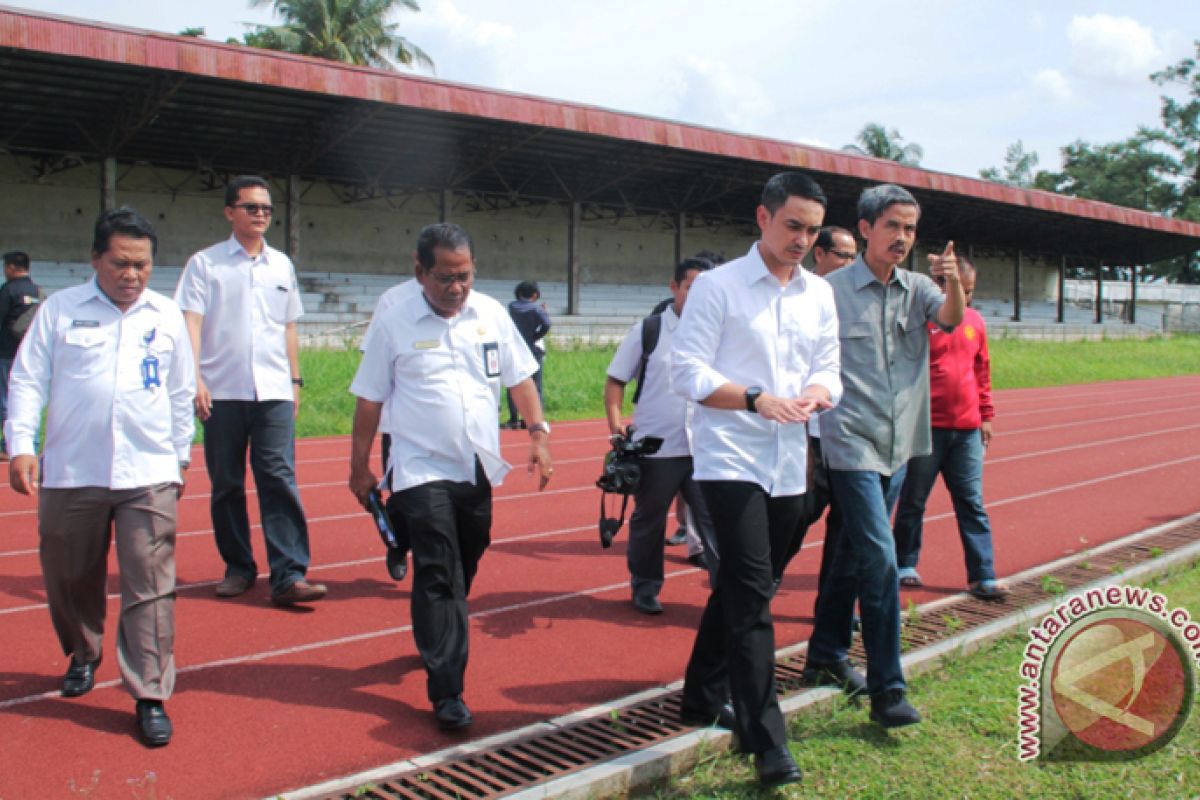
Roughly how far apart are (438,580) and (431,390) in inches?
27.5

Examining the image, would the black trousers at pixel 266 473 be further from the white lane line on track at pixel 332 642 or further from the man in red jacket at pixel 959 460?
the man in red jacket at pixel 959 460

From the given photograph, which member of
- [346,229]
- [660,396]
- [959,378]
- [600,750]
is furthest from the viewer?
[346,229]

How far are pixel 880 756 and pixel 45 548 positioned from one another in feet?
10.0

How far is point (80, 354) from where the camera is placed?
3846 millimetres

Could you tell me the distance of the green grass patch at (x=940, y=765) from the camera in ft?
10.8

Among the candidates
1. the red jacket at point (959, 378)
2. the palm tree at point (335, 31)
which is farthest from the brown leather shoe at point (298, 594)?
the palm tree at point (335, 31)

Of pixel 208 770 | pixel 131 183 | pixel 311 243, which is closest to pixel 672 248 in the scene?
pixel 311 243

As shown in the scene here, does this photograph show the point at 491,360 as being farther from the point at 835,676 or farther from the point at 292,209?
the point at 292,209

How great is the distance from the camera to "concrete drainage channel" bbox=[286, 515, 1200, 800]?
3.29 meters

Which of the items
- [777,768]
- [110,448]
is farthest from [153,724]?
[777,768]

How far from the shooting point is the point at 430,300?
3996mm

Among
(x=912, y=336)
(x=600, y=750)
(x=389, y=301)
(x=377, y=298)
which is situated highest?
(x=377, y=298)

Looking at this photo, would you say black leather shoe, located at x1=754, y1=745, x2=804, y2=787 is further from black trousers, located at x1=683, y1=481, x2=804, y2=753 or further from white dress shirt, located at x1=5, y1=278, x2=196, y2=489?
white dress shirt, located at x1=5, y1=278, x2=196, y2=489

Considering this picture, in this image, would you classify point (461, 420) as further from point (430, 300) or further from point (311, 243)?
point (311, 243)
